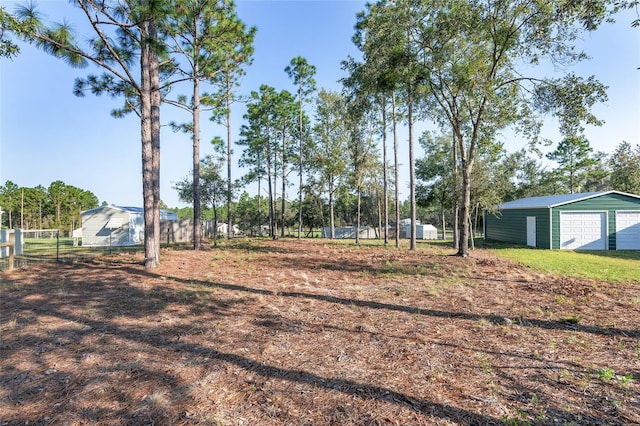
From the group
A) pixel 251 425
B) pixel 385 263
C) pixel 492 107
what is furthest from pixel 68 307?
pixel 492 107

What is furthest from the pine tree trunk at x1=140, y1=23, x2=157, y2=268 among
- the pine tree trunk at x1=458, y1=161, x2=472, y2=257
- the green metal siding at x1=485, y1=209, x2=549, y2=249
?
the green metal siding at x1=485, y1=209, x2=549, y2=249

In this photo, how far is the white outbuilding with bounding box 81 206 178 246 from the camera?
20.8 m

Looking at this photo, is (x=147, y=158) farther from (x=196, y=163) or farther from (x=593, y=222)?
(x=593, y=222)

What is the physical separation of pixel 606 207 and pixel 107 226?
2843cm

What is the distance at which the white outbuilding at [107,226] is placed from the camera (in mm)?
20828

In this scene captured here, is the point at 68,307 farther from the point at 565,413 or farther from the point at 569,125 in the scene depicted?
the point at 569,125

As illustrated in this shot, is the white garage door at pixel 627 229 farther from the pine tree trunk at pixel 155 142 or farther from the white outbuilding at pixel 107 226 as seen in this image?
the white outbuilding at pixel 107 226

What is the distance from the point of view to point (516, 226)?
62.5 ft

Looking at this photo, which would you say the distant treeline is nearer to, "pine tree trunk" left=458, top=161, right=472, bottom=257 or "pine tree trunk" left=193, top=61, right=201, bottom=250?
"pine tree trunk" left=193, top=61, right=201, bottom=250

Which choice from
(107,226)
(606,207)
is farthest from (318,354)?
(107,226)

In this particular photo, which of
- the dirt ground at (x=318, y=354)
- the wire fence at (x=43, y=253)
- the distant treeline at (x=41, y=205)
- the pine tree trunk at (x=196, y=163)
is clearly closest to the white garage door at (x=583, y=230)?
the dirt ground at (x=318, y=354)

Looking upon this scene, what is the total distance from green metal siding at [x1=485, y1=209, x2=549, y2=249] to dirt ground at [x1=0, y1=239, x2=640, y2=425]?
11.3 metres

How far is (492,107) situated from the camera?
1106 cm

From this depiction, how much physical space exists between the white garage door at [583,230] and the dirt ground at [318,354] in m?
11.3
